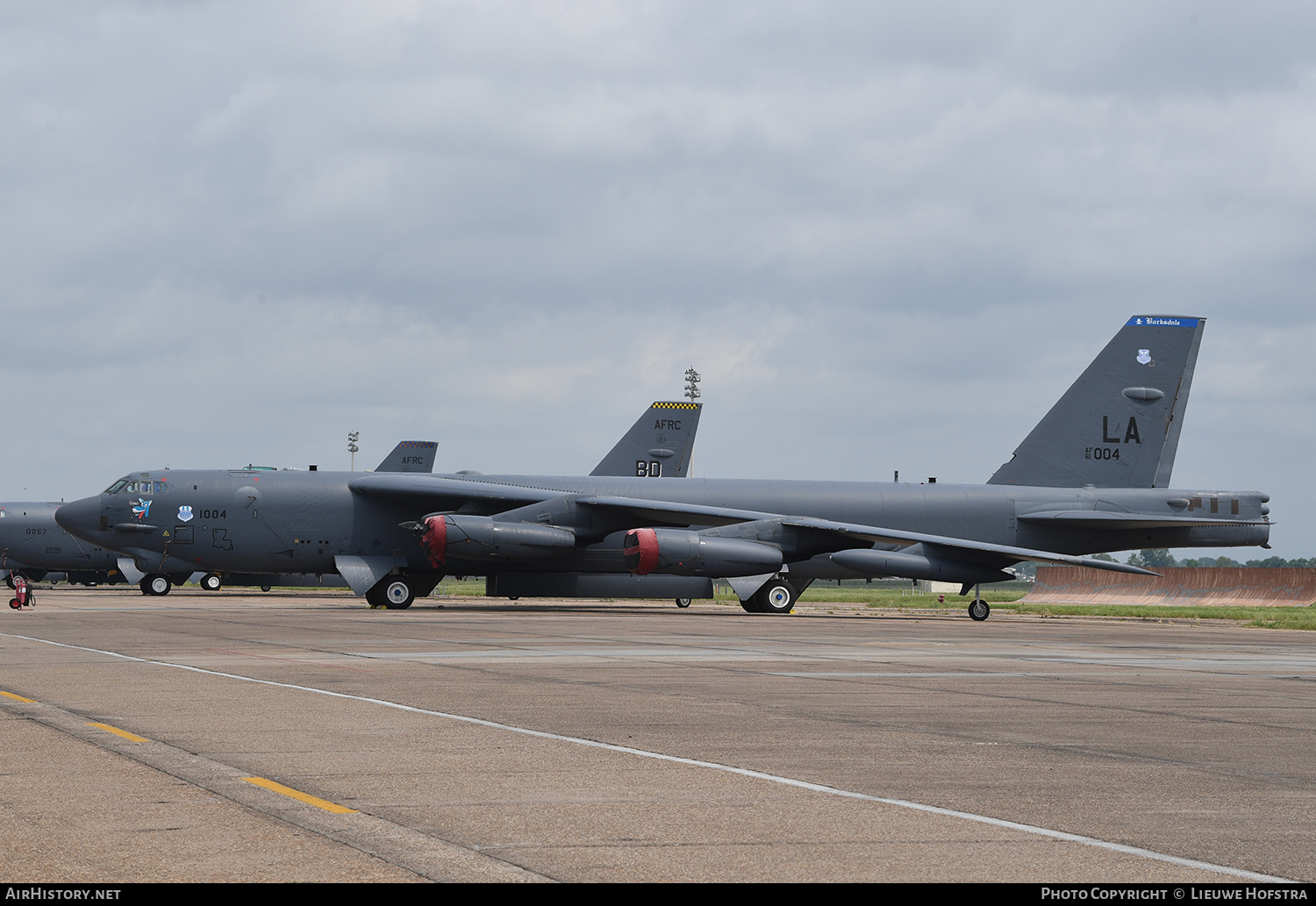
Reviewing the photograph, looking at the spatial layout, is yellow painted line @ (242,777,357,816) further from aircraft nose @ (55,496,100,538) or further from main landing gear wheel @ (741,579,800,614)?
aircraft nose @ (55,496,100,538)

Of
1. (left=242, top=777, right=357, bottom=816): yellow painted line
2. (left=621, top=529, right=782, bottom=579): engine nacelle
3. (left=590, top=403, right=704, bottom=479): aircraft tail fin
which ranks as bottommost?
(left=242, top=777, right=357, bottom=816): yellow painted line

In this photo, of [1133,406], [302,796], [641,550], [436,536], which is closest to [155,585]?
[436,536]

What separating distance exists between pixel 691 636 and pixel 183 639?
8271mm

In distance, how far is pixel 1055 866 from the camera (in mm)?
5648

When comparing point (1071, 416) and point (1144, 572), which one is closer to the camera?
point (1144, 572)

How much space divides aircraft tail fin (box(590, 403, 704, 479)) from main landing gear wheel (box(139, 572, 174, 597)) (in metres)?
16.8

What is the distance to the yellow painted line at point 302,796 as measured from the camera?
6.82 meters

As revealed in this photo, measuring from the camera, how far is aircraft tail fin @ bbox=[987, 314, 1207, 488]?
37.9 metres

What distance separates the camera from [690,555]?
111 feet

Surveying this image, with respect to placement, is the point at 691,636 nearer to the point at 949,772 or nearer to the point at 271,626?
the point at 271,626

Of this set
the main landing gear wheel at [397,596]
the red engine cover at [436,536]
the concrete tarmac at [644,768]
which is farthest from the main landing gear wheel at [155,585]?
the concrete tarmac at [644,768]

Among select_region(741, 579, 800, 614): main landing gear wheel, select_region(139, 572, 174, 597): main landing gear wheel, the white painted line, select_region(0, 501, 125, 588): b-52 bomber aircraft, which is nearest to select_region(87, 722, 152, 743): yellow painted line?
the white painted line

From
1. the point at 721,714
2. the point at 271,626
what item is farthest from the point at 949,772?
the point at 271,626

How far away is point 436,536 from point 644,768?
25.7 metres
